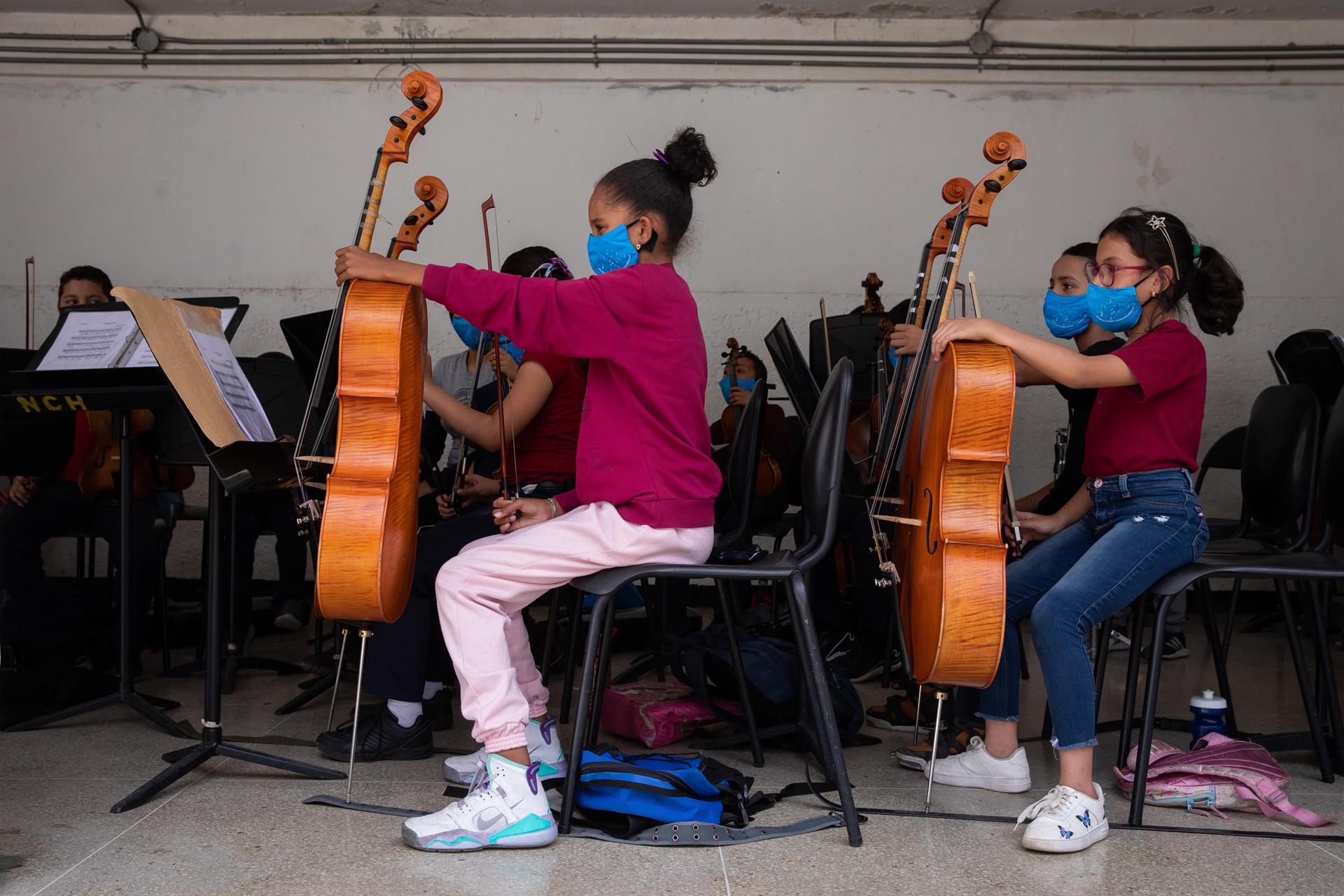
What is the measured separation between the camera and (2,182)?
5.00 m

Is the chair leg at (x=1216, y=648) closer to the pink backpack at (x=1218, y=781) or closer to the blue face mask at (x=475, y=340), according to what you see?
the pink backpack at (x=1218, y=781)

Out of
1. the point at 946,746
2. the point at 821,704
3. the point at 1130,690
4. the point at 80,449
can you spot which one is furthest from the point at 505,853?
the point at 80,449

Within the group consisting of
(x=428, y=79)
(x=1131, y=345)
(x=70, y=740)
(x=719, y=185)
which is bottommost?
(x=70, y=740)

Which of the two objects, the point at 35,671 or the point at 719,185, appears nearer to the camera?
the point at 35,671

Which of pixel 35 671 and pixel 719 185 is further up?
pixel 719 185

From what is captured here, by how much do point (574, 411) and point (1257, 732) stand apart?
1842mm

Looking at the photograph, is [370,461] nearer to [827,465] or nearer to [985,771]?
[827,465]

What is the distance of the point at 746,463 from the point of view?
2.52 metres

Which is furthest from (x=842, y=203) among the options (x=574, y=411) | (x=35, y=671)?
(x=35, y=671)

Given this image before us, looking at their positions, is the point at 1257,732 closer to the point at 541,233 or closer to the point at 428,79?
the point at 428,79

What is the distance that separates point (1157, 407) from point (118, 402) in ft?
6.97

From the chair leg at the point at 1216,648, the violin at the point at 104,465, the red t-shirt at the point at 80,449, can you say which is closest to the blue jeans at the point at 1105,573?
the chair leg at the point at 1216,648

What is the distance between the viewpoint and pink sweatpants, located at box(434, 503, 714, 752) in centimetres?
192

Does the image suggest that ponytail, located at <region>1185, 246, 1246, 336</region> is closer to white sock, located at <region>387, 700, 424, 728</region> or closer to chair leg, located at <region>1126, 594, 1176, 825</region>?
chair leg, located at <region>1126, 594, 1176, 825</region>
